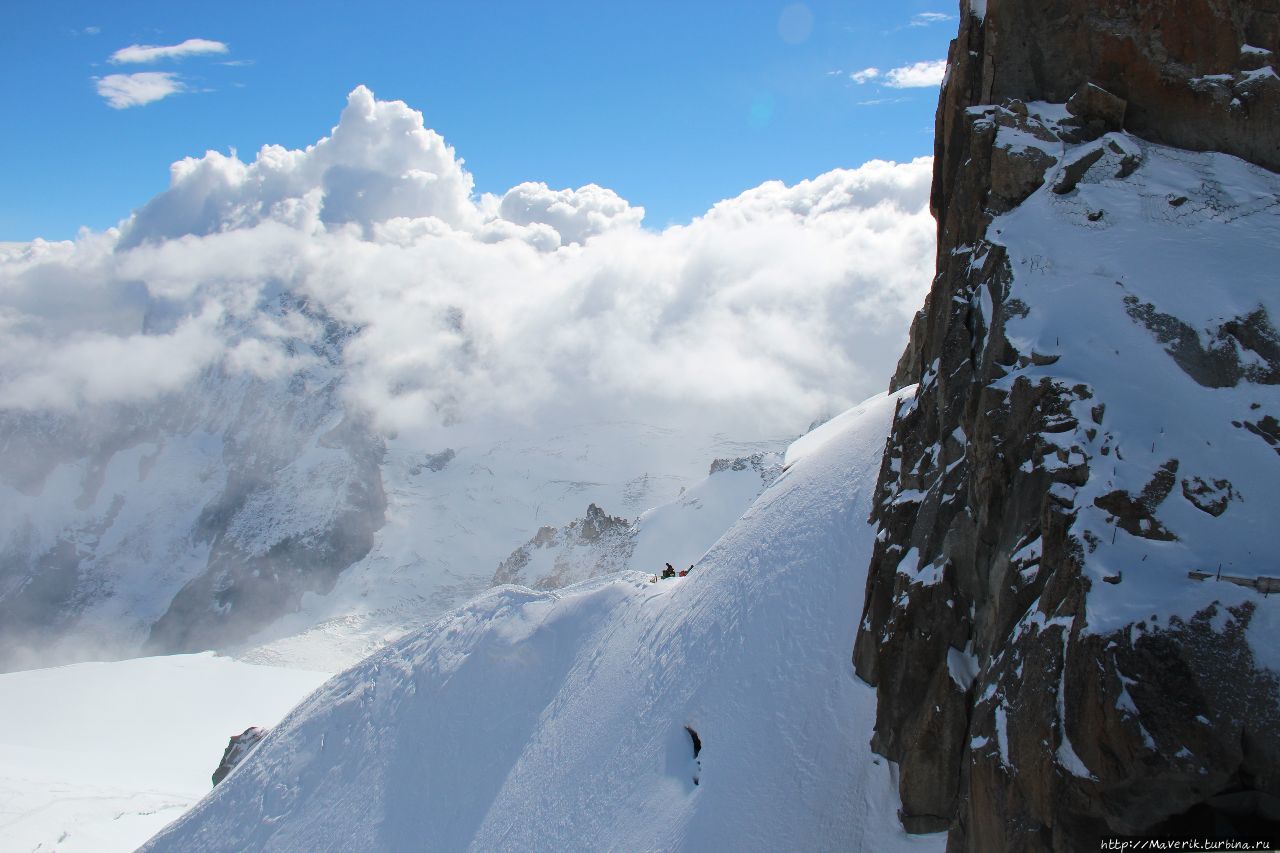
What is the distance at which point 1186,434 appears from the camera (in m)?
14.6

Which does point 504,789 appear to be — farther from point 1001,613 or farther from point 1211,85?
point 1211,85

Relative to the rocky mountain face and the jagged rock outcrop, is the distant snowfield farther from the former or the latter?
the rocky mountain face

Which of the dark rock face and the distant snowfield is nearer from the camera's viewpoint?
the dark rock face

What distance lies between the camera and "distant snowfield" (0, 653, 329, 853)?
60.9 meters

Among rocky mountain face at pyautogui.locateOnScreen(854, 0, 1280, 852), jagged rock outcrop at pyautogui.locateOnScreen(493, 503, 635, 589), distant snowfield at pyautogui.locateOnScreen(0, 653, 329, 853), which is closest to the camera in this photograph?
rocky mountain face at pyautogui.locateOnScreen(854, 0, 1280, 852)

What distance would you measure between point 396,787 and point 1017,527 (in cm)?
2680

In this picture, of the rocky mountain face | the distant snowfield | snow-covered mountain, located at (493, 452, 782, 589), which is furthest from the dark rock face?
the rocky mountain face

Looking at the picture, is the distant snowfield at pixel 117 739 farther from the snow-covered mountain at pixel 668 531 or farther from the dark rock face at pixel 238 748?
the snow-covered mountain at pixel 668 531

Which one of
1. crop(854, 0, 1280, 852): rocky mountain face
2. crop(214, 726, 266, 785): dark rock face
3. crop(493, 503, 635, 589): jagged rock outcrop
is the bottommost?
crop(493, 503, 635, 589): jagged rock outcrop

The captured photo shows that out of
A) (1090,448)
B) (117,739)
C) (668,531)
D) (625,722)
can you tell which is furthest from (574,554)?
(1090,448)

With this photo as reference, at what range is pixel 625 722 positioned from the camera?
29016mm

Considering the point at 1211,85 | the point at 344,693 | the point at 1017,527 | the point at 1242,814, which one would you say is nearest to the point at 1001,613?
the point at 1017,527

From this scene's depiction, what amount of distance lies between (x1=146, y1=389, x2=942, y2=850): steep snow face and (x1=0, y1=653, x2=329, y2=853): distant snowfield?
3244cm

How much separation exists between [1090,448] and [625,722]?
19.3m
